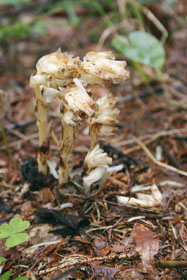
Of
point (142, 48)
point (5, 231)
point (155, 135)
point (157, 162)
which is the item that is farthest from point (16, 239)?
point (142, 48)

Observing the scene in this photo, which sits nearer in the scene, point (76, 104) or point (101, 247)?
point (76, 104)

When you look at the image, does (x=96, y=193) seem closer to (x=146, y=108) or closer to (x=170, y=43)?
(x=146, y=108)

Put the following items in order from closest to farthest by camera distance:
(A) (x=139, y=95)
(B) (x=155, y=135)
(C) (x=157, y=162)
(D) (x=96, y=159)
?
(D) (x=96, y=159) → (C) (x=157, y=162) → (B) (x=155, y=135) → (A) (x=139, y=95)

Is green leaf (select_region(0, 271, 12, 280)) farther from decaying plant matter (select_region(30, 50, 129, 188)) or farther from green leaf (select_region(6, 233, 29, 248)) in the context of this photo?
decaying plant matter (select_region(30, 50, 129, 188))

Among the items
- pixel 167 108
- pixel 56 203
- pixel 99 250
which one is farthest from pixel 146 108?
pixel 99 250

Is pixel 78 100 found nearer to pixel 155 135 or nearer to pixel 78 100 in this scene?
pixel 78 100

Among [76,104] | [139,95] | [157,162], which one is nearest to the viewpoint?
[76,104]
